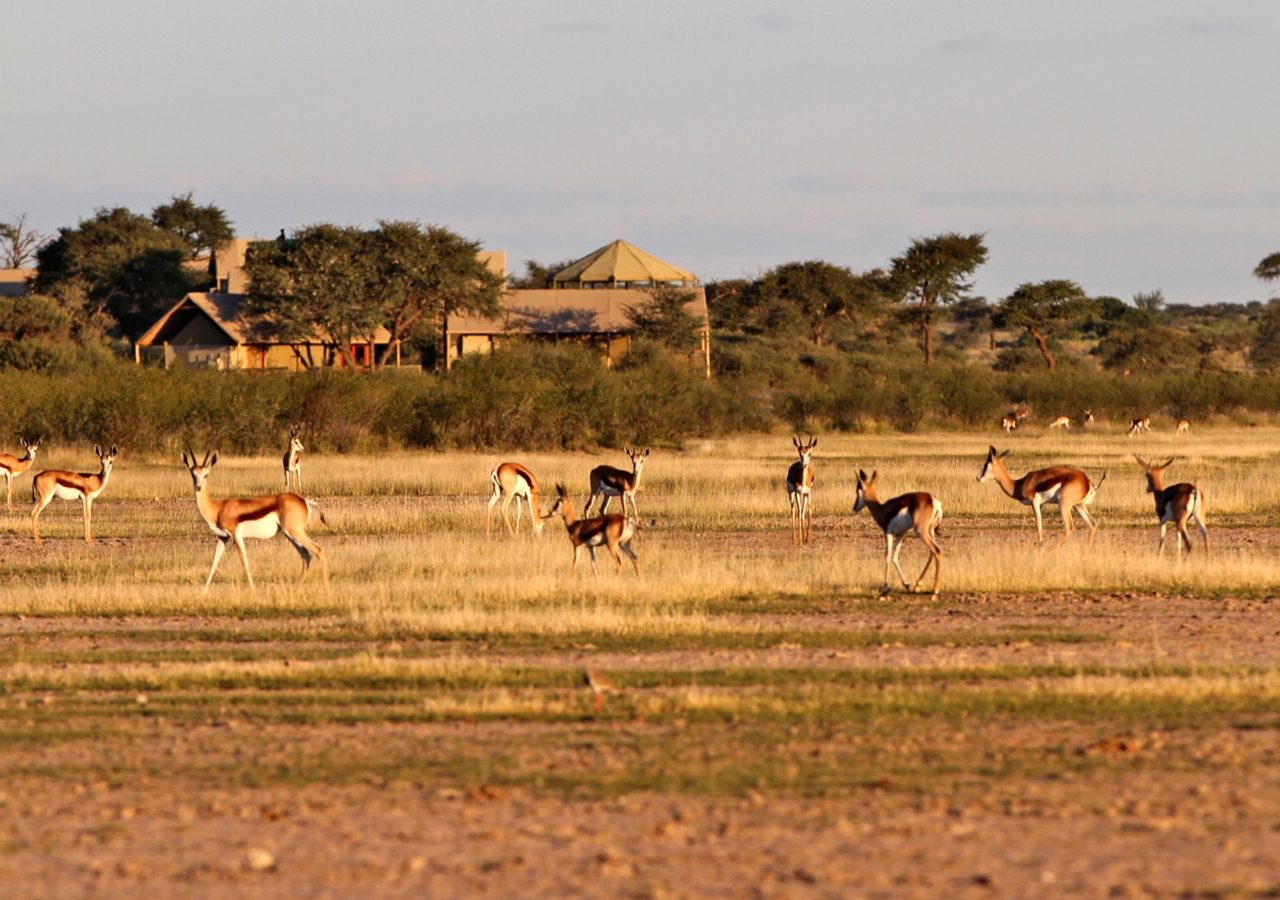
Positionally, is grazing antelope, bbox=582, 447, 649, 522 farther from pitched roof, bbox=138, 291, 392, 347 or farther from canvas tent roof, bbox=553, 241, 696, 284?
canvas tent roof, bbox=553, 241, 696, 284

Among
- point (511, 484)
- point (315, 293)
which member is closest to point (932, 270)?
point (315, 293)

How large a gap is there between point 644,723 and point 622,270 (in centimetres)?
6852

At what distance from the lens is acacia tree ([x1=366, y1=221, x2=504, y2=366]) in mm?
66875

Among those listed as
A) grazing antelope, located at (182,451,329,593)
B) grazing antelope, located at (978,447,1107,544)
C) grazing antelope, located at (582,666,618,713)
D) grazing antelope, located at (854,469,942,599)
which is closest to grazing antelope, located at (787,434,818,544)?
grazing antelope, located at (978,447,1107,544)

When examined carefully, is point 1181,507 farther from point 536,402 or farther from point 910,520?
point 536,402

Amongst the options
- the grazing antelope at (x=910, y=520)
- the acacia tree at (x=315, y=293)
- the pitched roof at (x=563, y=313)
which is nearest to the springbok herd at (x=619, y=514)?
the grazing antelope at (x=910, y=520)

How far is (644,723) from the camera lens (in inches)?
418

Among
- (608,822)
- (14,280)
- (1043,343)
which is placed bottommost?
(608,822)

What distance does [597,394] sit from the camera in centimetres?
4800

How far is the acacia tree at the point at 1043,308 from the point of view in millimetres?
79875

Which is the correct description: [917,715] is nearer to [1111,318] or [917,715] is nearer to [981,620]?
[981,620]

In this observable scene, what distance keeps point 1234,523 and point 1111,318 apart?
3683 inches

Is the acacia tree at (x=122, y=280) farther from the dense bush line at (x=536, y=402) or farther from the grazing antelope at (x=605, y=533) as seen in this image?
the grazing antelope at (x=605, y=533)

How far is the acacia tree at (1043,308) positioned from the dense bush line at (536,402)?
16.2 m
